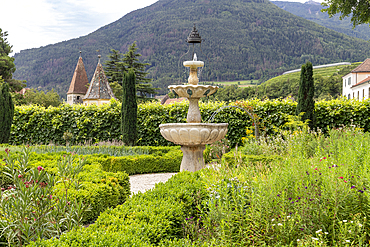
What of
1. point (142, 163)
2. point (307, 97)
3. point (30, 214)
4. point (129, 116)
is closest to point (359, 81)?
point (307, 97)

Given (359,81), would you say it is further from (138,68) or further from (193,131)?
(193,131)

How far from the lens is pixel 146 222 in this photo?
2.22 m

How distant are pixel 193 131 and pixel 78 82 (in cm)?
4242

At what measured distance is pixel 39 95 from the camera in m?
42.6

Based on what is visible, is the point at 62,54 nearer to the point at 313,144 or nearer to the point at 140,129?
the point at 140,129

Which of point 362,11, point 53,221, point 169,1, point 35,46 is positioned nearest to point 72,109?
point 53,221

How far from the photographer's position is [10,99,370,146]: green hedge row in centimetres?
862

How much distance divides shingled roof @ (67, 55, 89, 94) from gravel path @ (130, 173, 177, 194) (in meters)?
38.7

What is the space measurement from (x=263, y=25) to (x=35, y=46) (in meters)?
85.6

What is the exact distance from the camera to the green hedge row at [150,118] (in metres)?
8.62

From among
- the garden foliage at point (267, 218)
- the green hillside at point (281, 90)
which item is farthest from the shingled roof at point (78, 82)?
the garden foliage at point (267, 218)

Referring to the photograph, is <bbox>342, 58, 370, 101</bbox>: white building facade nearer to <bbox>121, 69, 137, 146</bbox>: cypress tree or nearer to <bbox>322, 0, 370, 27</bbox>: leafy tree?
<bbox>322, 0, 370, 27</bbox>: leafy tree

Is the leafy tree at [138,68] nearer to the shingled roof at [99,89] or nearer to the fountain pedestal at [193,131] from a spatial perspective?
the shingled roof at [99,89]

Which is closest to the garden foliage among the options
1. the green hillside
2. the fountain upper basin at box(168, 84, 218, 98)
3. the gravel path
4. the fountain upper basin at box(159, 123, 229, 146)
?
the fountain upper basin at box(159, 123, 229, 146)
